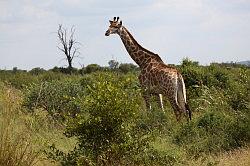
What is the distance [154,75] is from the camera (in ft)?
40.9

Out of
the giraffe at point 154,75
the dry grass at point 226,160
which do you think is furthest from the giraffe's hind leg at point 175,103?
the dry grass at point 226,160

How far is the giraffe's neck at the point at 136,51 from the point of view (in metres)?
13.0

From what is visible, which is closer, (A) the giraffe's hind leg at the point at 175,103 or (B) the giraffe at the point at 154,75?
(A) the giraffe's hind leg at the point at 175,103

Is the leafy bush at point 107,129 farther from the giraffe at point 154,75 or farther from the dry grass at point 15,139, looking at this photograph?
the giraffe at point 154,75

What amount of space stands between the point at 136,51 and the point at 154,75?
3.56 ft

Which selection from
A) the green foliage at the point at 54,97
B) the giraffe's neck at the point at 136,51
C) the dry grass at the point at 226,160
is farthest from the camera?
the giraffe's neck at the point at 136,51

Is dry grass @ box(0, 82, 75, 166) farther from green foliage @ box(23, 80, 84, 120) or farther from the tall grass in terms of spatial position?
green foliage @ box(23, 80, 84, 120)

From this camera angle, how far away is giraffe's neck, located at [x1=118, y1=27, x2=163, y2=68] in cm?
1298

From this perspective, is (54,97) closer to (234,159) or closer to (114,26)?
(114,26)

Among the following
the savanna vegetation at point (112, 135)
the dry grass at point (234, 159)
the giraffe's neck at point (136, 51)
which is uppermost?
the giraffe's neck at point (136, 51)

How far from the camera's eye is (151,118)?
10.8 meters

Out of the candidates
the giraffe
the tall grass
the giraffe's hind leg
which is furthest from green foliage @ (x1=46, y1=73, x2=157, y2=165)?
the giraffe's hind leg

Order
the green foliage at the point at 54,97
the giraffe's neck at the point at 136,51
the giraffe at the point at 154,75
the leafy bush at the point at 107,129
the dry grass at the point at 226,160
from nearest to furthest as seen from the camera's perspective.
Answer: the leafy bush at the point at 107,129, the dry grass at the point at 226,160, the green foliage at the point at 54,97, the giraffe at the point at 154,75, the giraffe's neck at the point at 136,51

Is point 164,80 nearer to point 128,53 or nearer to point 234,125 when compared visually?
point 128,53
